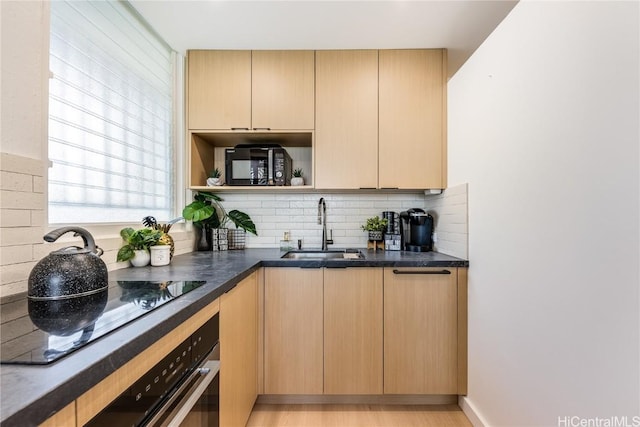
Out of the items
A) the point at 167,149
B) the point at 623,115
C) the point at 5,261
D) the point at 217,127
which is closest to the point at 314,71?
the point at 217,127

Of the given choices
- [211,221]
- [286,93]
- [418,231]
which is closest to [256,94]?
[286,93]

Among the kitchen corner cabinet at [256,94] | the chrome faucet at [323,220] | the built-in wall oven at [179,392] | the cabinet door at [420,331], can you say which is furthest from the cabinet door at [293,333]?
the kitchen corner cabinet at [256,94]

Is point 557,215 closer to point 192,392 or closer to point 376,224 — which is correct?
point 376,224

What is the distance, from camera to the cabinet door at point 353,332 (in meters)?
1.76

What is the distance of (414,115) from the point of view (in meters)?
2.06

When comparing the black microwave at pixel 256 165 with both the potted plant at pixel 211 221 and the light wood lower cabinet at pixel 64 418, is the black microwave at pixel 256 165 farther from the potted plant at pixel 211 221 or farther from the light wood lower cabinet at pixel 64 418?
the light wood lower cabinet at pixel 64 418

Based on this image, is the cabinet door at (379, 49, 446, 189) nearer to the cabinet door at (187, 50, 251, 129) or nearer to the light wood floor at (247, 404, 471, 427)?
the cabinet door at (187, 50, 251, 129)

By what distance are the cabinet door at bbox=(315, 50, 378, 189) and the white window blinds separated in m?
1.12

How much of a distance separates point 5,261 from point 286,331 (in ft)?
4.32

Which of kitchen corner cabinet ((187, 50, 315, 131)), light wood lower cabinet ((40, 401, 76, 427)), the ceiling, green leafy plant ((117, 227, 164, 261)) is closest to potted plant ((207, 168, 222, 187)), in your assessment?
kitchen corner cabinet ((187, 50, 315, 131))

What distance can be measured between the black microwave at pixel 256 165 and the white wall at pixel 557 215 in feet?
4.24

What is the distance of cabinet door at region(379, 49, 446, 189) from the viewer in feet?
6.73

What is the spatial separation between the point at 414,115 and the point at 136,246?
1.99 metres

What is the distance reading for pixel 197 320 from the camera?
969mm
